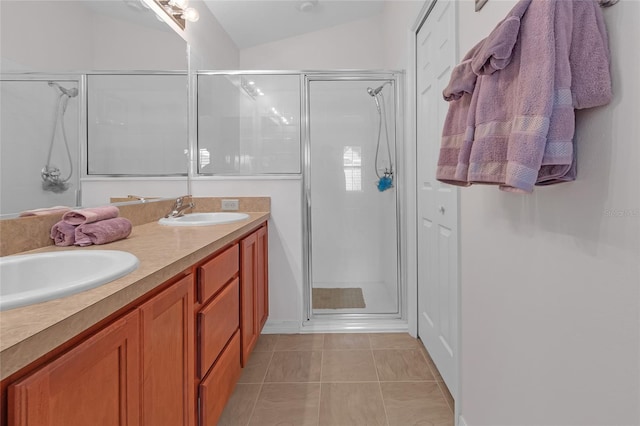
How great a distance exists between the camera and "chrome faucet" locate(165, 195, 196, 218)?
194cm

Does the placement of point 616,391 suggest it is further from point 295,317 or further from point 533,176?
point 295,317

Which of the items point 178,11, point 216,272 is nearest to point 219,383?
point 216,272

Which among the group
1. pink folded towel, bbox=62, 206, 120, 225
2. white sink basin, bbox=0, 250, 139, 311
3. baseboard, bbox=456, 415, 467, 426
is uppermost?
pink folded towel, bbox=62, 206, 120, 225

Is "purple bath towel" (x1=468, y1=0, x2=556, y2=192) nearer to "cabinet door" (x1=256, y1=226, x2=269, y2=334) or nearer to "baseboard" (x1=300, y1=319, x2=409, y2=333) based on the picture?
"cabinet door" (x1=256, y1=226, x2=269, y2=334)

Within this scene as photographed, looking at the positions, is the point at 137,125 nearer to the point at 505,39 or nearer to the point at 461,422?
the point at 505,39

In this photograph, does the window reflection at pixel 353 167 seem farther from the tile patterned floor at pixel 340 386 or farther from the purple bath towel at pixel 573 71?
the purple bath towel at pixel 573 71

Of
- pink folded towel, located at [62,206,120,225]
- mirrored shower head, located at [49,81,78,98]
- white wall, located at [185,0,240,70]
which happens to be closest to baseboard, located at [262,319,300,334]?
pink folded towel, located at [62,206,120,225]

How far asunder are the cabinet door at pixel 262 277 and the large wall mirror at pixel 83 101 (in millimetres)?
669

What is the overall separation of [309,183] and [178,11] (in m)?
1.38

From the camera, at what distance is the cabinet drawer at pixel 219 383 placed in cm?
106

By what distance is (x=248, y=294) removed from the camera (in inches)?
66.9

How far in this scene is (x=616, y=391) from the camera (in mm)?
624

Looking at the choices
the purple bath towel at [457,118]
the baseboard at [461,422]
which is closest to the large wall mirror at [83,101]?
the purple bath towel at [457,118]

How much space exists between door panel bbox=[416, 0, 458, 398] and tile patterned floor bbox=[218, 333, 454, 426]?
0.44 ft
